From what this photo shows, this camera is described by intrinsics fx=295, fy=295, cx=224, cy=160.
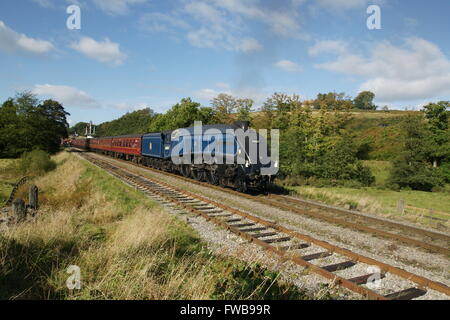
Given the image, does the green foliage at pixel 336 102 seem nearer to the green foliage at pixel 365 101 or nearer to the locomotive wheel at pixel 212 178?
the locomotive wheel at pixel 212 178

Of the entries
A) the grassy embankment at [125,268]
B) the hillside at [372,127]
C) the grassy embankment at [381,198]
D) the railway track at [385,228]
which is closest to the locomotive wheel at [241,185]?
the railway track at [385,228]

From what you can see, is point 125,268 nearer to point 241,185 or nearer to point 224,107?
point 241,185

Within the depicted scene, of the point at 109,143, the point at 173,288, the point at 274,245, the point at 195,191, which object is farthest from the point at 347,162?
the point at 109,143

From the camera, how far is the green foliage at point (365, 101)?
4240 inches

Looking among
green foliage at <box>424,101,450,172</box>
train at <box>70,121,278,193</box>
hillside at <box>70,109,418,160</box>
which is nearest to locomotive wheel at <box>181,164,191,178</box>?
train at <box>70,121,278,193</box>

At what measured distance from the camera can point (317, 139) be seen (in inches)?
1205

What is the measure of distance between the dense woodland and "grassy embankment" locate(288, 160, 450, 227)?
1.59 m

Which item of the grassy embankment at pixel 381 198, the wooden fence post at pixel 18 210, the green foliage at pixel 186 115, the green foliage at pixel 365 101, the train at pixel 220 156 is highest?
the green foliage at pixel 365 101

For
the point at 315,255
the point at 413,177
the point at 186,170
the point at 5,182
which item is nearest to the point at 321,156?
the point at 413,177

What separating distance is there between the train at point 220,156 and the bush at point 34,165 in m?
10.1

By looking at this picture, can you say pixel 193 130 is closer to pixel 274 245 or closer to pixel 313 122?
pixel 274 245

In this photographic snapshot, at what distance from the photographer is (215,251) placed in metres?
6.52

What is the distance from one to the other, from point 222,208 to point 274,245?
4262mm

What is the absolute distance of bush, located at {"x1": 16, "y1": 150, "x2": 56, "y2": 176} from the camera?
24.9 metres
